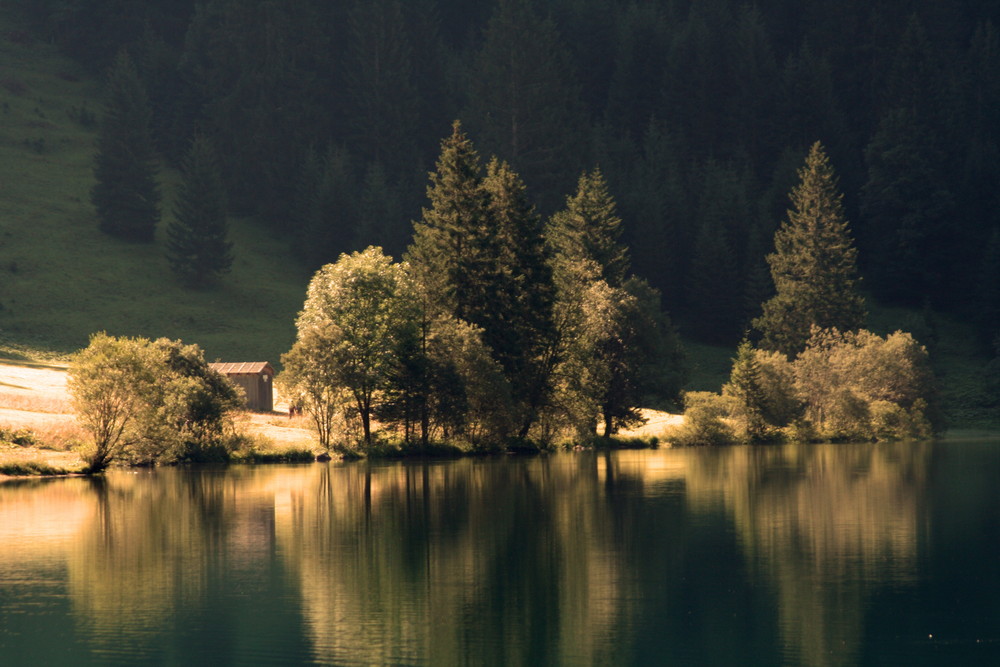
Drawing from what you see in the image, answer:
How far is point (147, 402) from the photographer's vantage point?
63406 mm

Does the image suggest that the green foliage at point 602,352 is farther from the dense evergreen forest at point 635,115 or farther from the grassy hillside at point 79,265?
the grassy hillside at point 79,265

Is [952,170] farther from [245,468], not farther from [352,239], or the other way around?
[245,468]

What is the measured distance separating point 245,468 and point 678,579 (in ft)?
126

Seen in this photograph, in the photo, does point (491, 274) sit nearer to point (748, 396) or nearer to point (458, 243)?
point (458, 243)

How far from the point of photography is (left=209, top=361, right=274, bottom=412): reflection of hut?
292 feet

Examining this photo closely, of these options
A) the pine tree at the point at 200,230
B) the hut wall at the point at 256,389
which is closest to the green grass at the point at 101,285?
the pine tree at the point at 200,230

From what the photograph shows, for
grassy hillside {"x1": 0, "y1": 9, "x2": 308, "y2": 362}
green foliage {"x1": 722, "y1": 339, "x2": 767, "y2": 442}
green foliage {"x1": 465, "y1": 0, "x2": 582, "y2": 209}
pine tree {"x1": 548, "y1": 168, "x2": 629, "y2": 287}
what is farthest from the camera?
green foliage {"x1": 465, "y1": 0, "x2": 582, "y2": 209}

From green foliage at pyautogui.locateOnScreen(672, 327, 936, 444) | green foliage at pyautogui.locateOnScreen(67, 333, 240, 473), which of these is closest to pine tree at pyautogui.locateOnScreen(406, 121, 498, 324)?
green foliage at pyautogui.locateOnScreen(67, 333, 240, 473)

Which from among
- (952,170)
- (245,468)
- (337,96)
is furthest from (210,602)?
(337,96)

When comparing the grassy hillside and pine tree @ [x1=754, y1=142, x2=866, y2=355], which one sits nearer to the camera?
pine tree @ [x1=754, y1=142, x2=866, y2=355]

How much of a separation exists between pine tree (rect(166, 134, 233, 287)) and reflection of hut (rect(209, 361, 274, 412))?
45240 mm

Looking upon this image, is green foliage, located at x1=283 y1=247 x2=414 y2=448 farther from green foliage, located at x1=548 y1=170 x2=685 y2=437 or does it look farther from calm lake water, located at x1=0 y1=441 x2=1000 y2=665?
green foliage, located at x1=548 y1=170 x2=685 y2=437

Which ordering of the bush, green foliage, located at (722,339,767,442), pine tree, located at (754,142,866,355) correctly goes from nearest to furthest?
the bush → green foliage, located at (722,339,767,442) → pine tree, located at (754,142,866,355)

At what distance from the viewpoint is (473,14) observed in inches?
7111
